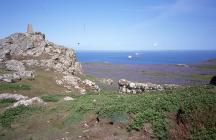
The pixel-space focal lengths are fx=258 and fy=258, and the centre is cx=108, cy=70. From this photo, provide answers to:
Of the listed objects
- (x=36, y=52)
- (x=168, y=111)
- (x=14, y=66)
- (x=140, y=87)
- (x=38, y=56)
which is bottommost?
(x=140, y=87)

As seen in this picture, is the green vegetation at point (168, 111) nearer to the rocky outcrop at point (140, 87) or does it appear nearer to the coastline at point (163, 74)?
the rocky outcrop at point (140, 87)

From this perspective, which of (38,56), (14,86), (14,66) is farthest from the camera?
(38,56)

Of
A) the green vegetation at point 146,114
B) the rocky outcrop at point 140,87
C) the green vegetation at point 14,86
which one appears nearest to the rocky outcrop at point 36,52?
the green vegetation at point 14,86

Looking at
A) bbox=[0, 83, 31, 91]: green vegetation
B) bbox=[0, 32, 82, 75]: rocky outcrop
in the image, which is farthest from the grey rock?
bbox=[0, 83, 31, 91]: green vegetation

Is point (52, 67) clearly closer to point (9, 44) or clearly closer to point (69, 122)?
point (9, 44)

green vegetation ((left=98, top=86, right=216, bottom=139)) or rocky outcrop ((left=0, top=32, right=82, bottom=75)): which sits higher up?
rocky outcrop ((left=0, top=32, right=82, bottom=75))

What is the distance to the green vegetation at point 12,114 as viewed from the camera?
21.5 metres

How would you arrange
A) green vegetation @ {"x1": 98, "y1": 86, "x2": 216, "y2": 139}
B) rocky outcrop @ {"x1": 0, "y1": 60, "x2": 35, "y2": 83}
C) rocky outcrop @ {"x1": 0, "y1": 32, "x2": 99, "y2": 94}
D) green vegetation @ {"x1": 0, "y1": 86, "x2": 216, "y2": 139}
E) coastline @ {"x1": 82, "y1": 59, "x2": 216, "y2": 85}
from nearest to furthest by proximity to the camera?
green vegetation @ {"x1": 98, "y1": 86, "x2": 216, "y2": 139}, green vegetation @ {"x1": 0, "y1": 86, "x2": 216, "y2": 139}, rocky outcrop @ {"x1": 0, "y1": 60, "x2": 35, "y2": 83}, rocky outcrop @ {"x1": 0, "y1": 32, "x2": 99, "y2": 94}, coastline @ {"x1": 82, "y1": 59, "x2": 216, "y2": 85}

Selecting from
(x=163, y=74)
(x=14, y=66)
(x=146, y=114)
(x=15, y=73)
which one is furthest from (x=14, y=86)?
(x=163, y=74)

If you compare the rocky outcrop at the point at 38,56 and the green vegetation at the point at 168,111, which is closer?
the green vegetation at the point at 168,111

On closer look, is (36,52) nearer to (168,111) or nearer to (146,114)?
(146,114)

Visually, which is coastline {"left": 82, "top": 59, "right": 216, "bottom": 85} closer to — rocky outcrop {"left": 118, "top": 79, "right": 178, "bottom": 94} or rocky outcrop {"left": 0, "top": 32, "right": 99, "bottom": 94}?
rocky outcrop {"left": 0, "top": 32, "right": 99, "bottom": 94}

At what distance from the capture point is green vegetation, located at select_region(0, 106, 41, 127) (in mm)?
21472

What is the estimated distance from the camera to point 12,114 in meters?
22.9
